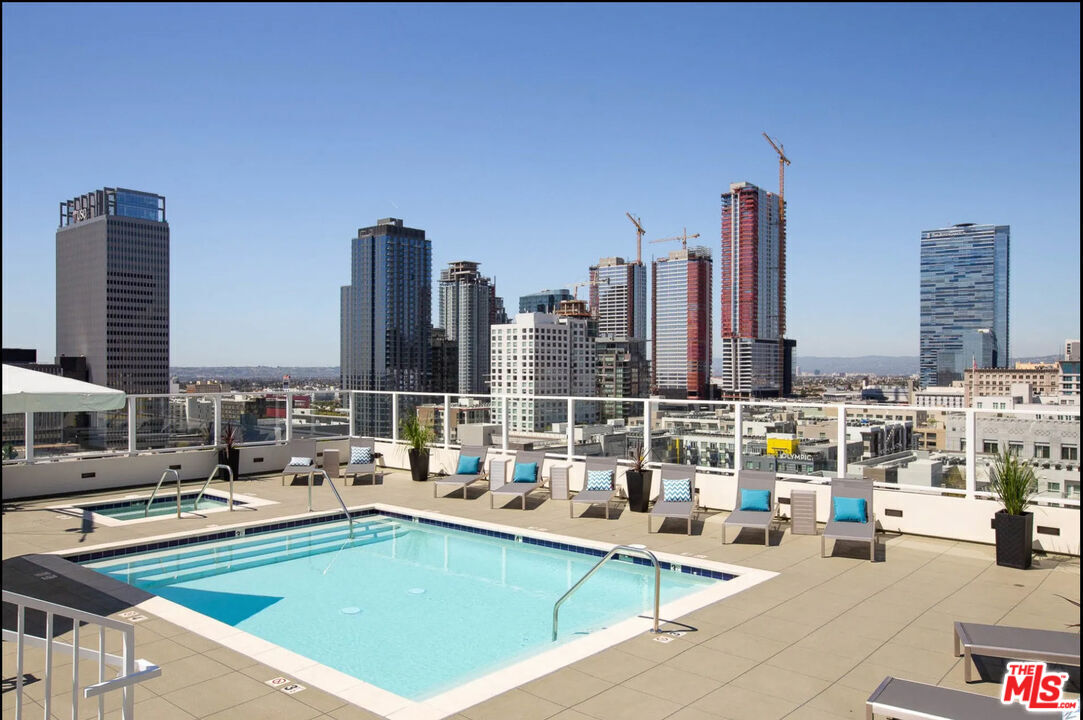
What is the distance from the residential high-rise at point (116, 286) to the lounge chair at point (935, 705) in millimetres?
71159

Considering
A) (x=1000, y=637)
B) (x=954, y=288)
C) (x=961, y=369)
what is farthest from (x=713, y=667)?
(x=954, y=288)

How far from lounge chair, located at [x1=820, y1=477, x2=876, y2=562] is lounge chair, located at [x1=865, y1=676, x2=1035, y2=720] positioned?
387 cm

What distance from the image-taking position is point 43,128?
560 cm

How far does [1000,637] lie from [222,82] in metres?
5.71

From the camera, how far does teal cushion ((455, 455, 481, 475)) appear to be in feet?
38.2

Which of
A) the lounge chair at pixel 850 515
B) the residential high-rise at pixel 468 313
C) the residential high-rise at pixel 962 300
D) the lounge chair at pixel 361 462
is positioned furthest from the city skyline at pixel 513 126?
the residential high-rise at pixel 962 300

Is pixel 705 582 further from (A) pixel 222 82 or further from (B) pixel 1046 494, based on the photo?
(A) pixel 222 82

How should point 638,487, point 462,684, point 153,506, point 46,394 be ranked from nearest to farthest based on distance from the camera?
point 462,684 → point 46,394 → point 638,487 → point 153,506

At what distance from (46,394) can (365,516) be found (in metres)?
4.16

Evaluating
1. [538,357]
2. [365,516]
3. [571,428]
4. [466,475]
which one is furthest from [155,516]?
[538,357]

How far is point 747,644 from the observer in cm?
527

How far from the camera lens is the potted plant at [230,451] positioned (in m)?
12.9

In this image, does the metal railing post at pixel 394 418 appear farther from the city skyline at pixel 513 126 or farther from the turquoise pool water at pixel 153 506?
the city skyline at pixel 513 126

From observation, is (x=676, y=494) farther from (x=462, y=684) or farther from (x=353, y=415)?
(x=353, y=415)
